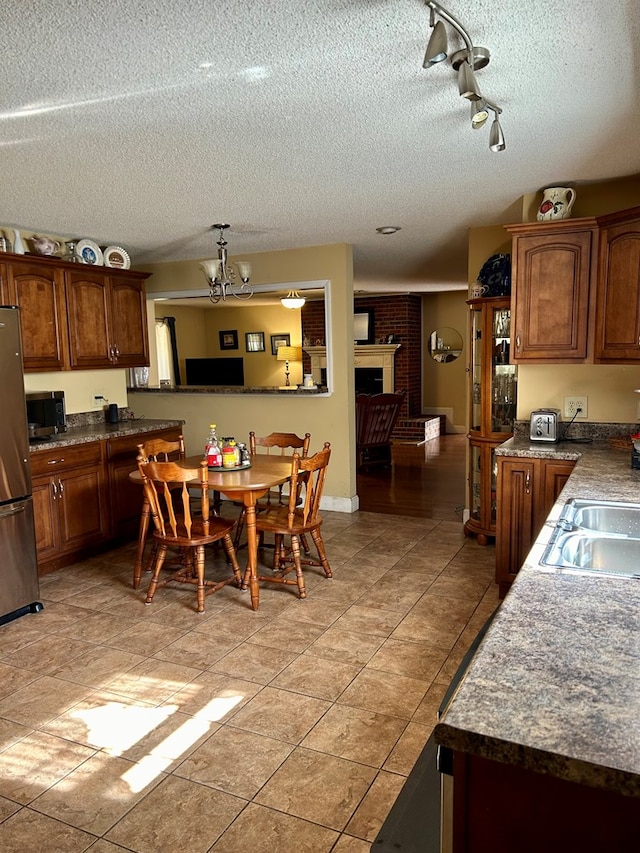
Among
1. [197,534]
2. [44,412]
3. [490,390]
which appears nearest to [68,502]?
[44,412]

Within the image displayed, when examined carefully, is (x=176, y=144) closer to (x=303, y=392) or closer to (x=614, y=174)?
(x=614, y=174)

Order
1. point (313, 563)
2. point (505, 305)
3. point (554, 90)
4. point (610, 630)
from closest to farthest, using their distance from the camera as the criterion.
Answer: point (610, 630) < point (554, 90) < point (313, 563) < point (505, 305)

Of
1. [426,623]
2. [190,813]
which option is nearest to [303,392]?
[426,623]

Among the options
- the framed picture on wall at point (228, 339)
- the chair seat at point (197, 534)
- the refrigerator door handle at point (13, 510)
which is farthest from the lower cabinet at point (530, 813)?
the framed picture on wall at point (228, 339)

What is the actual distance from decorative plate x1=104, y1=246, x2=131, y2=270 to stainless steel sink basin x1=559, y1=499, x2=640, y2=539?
4228mm

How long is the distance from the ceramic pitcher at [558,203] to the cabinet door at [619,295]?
0.33 meters

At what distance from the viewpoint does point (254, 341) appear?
10.7m

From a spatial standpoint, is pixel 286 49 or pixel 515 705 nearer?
pixel 515 705

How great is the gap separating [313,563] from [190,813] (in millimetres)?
2110

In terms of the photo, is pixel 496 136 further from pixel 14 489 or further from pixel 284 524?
pixel 14 489

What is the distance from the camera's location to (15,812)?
1.92 metres

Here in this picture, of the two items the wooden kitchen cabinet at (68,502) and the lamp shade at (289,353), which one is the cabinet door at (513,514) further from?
the lamp shade at (289,353)

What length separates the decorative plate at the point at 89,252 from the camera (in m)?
4.83

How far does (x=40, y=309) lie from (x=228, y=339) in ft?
21.7
